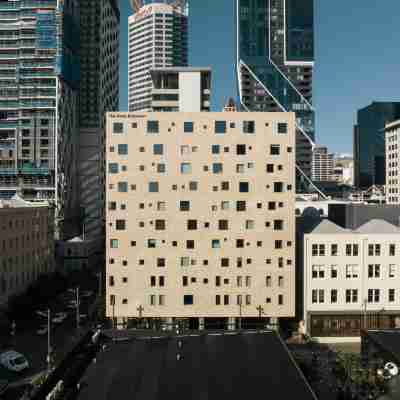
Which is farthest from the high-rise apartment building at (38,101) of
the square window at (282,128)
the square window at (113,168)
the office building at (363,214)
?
the square window at (282,128)

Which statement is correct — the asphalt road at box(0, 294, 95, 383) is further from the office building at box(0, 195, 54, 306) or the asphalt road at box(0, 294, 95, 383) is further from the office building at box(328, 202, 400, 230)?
the office building at box(328, 202, 400, 230)

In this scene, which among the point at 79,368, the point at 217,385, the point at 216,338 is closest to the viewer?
the point at 217,385

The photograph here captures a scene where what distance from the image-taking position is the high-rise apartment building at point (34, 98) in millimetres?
123500

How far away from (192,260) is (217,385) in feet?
86.6

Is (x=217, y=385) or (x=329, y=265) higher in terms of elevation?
(x=329, y=265)

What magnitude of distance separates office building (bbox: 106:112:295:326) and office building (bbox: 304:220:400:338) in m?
3.14

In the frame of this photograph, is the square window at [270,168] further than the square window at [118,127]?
Yes

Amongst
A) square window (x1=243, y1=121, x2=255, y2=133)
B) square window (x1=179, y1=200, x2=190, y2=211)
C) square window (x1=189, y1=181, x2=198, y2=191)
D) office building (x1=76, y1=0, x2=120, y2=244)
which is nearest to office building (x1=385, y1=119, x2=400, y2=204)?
office building (x1=76, y1=0, x2=120, y2=244)

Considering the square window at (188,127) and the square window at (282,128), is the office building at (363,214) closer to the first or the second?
the square window at (282,128)

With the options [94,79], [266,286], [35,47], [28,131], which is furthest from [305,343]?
[94,79]

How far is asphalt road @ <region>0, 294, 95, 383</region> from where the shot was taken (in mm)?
48625

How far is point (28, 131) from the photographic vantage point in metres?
125

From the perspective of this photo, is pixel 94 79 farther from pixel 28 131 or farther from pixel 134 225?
pixel 134 225

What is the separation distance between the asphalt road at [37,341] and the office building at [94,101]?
65.1 metres
